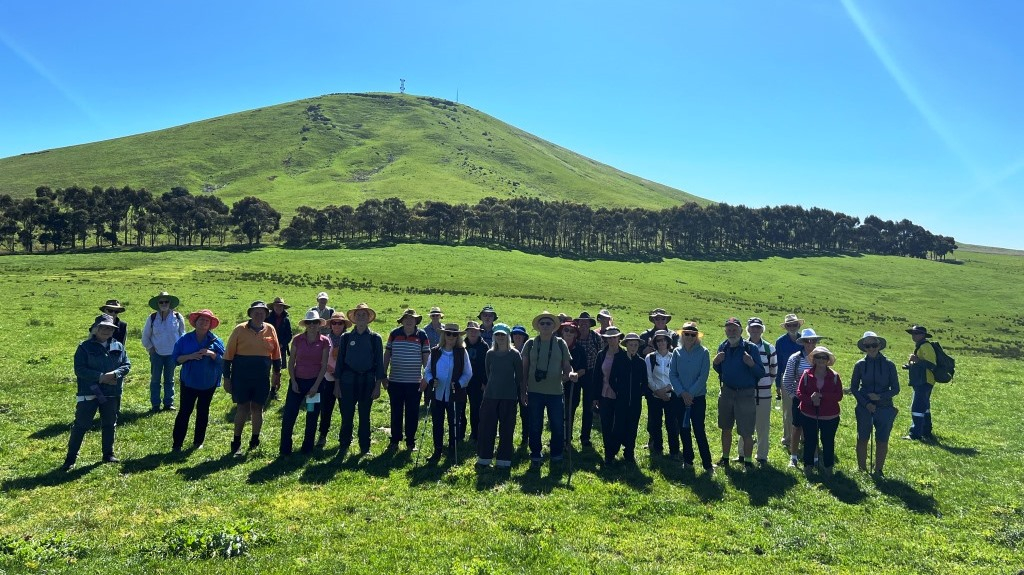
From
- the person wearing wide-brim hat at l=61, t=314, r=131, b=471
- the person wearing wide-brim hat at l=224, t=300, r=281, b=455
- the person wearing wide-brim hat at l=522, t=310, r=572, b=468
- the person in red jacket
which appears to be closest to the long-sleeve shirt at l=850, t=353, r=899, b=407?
the person in red jacket

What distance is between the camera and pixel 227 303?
36.4m

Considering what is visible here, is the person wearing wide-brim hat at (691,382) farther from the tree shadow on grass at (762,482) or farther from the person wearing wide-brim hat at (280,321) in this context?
the person wearing wide-brim hat at (280,321)

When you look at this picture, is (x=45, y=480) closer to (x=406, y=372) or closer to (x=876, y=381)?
(x=406, y=372)

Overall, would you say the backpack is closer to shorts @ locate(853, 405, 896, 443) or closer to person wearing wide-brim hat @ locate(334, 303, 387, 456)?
shorts @ locate(853, 405, 896, 443)

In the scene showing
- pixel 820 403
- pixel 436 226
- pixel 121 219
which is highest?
pixel 436 226

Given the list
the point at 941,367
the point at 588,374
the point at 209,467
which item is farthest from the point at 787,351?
the point at 209,467

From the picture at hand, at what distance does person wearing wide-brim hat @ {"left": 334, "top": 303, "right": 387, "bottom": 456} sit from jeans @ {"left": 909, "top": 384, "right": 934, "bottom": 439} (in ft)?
48.4

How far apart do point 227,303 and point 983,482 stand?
3984cm

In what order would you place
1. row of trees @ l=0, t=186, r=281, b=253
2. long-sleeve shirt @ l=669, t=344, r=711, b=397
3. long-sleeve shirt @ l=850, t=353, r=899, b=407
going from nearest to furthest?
1. long-sleeve shirt @ l=669, t=344, r=711, b=397
2. long-sleeve shirt @ l=850, t=353, r=899, b=407
3. row of trees @ l=0, t=186, r=281, b=253

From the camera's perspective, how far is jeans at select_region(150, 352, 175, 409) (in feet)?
43.1

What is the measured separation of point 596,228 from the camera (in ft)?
389

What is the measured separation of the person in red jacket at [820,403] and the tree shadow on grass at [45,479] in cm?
1384

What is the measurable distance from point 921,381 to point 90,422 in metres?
19.8

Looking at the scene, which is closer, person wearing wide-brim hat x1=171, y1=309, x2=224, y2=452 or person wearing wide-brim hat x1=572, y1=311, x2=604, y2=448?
person wearing wide-brim hat x1=171, y1=309, x2=224, y2=452
